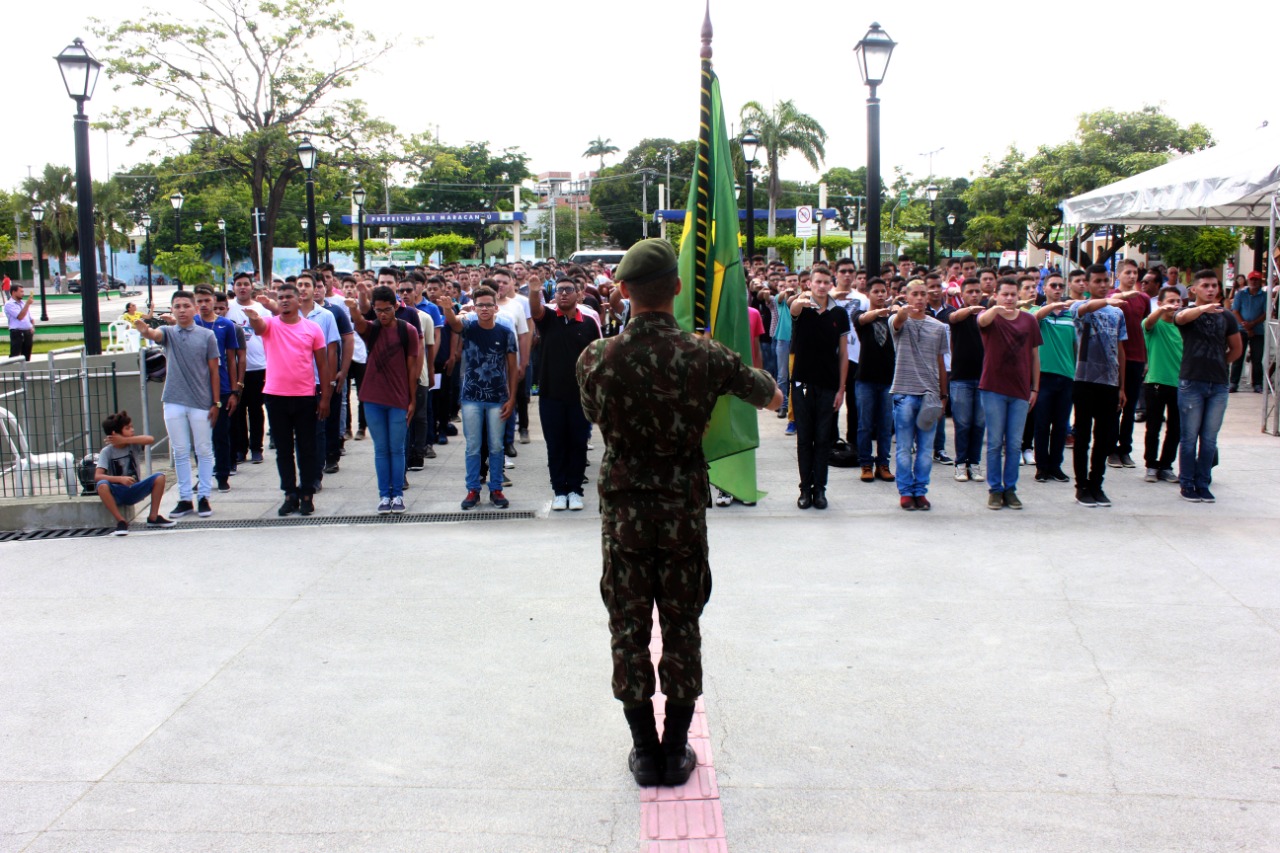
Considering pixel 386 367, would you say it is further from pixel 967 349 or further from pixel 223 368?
pixel 967 349

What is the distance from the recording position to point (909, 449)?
898 centimetres

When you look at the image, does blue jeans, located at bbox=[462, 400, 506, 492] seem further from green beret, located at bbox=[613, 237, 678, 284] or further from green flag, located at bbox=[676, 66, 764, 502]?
green beret, located at bbox=[613, 237, 678, 284]

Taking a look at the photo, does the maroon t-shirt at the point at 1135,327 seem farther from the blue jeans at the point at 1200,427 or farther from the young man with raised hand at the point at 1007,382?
the young man with raised hand at the point at 1007,382

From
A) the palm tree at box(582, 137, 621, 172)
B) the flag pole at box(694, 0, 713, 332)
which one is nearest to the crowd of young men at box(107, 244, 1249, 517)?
the flag pole at box(694, 0, 713, 332)

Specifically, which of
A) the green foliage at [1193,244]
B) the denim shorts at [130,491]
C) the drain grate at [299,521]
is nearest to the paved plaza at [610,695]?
the drain grate at [299,521]

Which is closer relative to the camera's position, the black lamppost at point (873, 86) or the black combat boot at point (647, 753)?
the black combat boot at point (647, 753)

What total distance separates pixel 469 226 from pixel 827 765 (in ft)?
273

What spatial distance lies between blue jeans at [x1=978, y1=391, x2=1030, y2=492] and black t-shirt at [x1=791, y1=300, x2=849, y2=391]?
1210mm

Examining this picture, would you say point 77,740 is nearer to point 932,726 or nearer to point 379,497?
point 932,726

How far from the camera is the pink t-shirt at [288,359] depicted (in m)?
9.09

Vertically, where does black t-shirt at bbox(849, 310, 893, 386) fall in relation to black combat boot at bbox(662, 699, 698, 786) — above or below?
above

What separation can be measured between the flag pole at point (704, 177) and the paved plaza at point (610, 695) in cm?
187

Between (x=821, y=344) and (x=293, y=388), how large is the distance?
4.40m

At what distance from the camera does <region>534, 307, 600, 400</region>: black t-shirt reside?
915cm
